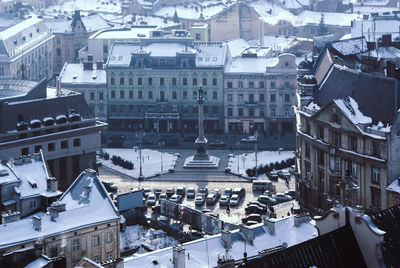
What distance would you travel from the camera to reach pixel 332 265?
6712 cm

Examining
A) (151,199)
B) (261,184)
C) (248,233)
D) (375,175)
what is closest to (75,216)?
(248,233)

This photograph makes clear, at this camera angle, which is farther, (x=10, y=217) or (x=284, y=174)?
(x=284, y=174)

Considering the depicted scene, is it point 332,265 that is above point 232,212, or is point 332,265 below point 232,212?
above

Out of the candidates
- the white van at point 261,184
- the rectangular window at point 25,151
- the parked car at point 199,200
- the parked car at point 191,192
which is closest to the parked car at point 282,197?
the white van at point 261,184

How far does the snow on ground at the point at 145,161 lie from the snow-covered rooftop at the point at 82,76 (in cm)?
2020

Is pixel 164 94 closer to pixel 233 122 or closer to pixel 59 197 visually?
pixel 233 122

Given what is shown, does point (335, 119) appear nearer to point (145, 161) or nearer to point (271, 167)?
point (271, 167)

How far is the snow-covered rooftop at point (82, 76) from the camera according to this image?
188125 millimetres

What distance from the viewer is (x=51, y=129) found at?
132 meters

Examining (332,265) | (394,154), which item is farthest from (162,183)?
(332,265)

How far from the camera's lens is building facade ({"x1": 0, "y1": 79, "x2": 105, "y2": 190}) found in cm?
12875

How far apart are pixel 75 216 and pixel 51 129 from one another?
35.6 meters

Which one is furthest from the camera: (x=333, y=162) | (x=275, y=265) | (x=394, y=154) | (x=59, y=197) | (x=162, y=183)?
(x=162, y=183)

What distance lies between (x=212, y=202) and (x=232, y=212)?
15.5 feet
